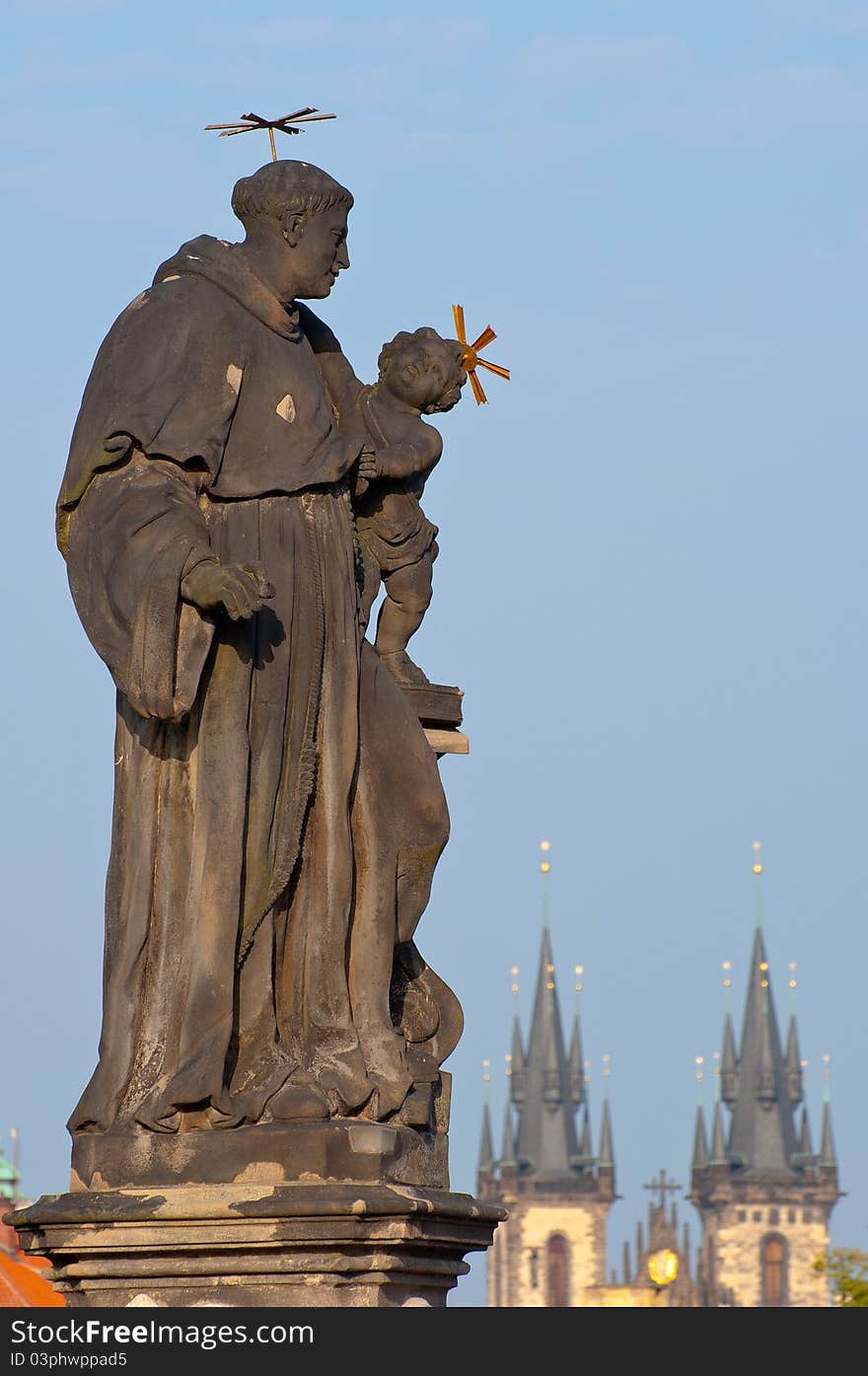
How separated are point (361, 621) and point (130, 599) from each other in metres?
0.92

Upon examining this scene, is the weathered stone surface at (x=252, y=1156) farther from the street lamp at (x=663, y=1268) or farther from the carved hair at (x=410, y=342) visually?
the street lamp at (x=663, y=1268)

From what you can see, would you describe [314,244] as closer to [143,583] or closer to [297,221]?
[297,221]

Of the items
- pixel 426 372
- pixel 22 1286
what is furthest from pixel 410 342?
pixel 22 1286

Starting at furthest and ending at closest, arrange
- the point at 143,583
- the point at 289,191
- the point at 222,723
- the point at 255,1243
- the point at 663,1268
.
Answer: the point at 663,1268 < the point at 289,191 < the point at 222,723 < the point at 143,583 < the point at 255,1243

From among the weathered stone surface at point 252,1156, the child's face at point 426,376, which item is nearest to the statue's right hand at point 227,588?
the child's face at point 426,376

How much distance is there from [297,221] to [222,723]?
1.53m

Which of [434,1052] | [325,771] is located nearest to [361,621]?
[325,771]

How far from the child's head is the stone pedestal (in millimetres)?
2484

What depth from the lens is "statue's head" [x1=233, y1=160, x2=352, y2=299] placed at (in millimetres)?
9516

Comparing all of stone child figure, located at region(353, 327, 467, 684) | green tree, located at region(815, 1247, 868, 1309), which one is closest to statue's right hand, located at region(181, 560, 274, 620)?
stone child figure, located at region(353, 327, 467, 684)

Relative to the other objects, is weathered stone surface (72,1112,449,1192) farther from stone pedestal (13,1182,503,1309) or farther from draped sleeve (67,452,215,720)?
draped sleeve (67,452,215,720)

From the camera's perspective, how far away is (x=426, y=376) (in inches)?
390
